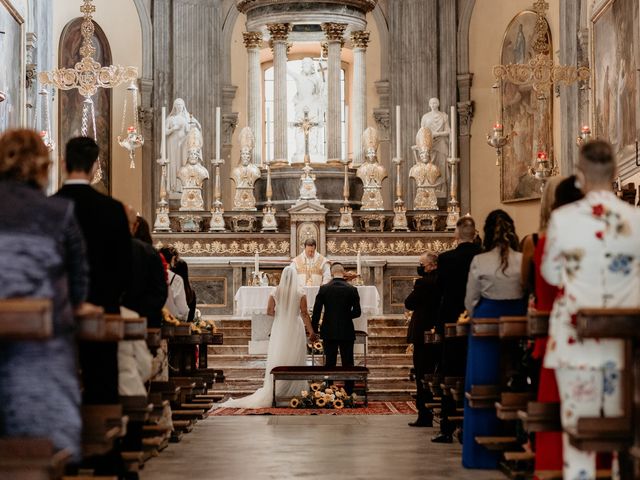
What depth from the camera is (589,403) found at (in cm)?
633

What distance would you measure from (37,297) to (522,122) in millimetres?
22260

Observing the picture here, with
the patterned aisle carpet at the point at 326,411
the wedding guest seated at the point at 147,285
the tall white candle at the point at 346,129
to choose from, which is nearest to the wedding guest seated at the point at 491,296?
the wedding guest seated at the point at 147,285

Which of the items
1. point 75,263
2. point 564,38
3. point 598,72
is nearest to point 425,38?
point 564,38

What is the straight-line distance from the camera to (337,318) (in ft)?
55.4

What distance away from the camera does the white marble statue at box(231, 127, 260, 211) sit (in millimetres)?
24266

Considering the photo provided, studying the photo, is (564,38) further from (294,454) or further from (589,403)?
(589,403)

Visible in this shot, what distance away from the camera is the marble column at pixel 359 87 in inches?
1020

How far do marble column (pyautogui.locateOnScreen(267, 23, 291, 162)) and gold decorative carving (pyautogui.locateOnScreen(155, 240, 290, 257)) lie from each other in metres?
2.88

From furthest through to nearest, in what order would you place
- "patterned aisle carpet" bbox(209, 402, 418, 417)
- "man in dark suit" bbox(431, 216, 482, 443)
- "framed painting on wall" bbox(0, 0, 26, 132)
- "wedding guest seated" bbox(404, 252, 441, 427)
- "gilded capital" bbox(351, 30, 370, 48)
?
"gilded capital" bbox(351, 30, 370, 48), "framed painting on wall" bbox(0, 0, 26, 132), "patterned aisle carpet" bbox(209, 402, 418, 417), "wedding guest seated" bbox(404, 252, 441, 427), "man in dark suit" bbox(431, 216, 482, 443)

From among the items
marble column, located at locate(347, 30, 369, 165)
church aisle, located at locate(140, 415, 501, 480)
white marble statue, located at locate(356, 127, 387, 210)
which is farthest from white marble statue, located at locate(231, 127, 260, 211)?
church aisle, located at locate(140, 415, 501, 480)

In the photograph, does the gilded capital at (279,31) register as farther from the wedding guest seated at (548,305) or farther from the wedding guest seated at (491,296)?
the wedding guest seated at (548,305)

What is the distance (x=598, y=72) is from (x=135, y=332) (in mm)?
14262

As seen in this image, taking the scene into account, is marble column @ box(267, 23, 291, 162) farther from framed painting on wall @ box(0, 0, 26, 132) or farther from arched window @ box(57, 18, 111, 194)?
framed painting on wall @ box(0, 0, 26, 132)

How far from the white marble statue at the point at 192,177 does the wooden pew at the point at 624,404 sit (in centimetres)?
1808
